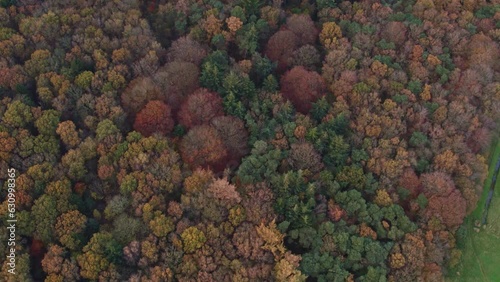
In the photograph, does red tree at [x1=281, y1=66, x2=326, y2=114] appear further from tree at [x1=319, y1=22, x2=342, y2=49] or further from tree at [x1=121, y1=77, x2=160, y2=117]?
tree at [x1=121, y1=77, x2=160, y2=117]

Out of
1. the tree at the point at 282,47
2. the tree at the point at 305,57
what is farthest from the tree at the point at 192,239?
the tree at the point at 305,57

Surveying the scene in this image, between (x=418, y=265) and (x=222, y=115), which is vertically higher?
(x=222, y=115)

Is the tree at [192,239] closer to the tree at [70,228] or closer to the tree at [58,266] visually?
the tree at [70,228]

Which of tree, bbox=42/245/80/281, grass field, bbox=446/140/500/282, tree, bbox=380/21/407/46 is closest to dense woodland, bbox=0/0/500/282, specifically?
tree, bbox=42/245/80/281

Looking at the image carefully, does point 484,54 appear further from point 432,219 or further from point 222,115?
point 222,115

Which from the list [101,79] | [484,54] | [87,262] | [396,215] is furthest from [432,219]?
[101,79]

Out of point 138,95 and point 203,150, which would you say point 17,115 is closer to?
point 138,95
